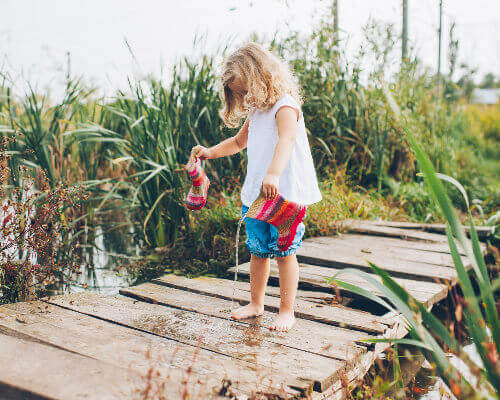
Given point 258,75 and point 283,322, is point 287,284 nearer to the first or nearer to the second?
point 283,322

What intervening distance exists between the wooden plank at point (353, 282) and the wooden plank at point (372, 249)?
39 centimetres

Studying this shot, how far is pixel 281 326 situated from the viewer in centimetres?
209

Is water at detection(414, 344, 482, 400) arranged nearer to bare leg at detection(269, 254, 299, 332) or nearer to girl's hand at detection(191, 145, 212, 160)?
bare leg at detection(269, 254, 299, 332)

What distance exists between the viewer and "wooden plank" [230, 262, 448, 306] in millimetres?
2594

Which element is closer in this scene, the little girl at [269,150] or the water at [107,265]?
the little girl at [269,150]

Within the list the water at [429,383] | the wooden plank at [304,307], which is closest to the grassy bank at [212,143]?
the wooden plank at [304,307]

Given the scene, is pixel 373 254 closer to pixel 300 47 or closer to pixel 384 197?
pixel 384 197

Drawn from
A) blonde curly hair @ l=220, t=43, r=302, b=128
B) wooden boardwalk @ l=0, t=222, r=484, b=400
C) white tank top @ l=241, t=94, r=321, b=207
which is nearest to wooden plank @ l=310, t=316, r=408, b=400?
wooden boardwalk @ l=0, t=222, r=484, b=400

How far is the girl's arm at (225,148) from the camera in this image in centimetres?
245

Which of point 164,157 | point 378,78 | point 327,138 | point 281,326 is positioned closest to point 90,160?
point 164,157

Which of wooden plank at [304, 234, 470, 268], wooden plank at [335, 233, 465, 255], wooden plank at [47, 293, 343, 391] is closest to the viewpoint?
wooden plank at [47, 293, 343, 391]

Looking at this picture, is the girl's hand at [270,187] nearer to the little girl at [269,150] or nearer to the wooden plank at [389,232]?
the little girl at [269,150]

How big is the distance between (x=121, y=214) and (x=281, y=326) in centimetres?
385

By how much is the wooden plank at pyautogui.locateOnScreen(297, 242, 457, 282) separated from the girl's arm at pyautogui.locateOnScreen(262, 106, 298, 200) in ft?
3.99
